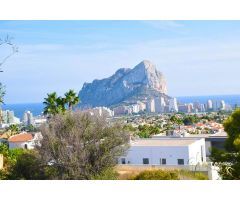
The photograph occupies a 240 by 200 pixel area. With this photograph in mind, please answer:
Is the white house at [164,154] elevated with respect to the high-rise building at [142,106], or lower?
lower

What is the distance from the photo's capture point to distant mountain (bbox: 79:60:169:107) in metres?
24.1

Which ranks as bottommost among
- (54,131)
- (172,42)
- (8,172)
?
(8,172)

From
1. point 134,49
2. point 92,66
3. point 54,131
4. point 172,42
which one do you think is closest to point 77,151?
point 54,131

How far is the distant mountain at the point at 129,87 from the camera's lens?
24097 mm

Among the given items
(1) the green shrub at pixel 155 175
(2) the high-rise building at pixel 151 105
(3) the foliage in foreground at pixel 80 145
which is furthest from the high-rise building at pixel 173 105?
(1) the green shrub at pixel 155 175

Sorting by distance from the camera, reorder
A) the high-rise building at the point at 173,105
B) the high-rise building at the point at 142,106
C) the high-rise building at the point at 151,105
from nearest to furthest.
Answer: the high-rise building at the point at 142,106, the high-rise building at the point at 151,105, the high-rise building at the point at 173,105

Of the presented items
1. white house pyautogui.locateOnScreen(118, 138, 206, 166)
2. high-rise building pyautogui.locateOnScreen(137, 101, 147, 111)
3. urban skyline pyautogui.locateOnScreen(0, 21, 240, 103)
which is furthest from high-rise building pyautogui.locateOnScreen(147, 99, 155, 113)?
white house pyautogui.locateOnScreen(118, 138, 206, 166)

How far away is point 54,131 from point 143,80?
20117 millimetres

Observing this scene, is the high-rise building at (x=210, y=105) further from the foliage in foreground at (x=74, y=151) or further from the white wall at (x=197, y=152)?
the foliage in foreground at (x=74, y=151)

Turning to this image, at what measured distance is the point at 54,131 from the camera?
6676 millimetres

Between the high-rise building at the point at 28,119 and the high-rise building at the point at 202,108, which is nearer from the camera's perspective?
the high-rise building at the point at 28,119

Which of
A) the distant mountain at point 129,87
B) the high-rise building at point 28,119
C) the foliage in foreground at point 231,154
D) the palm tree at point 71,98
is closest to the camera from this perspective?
the foliage in foreground at point 231,154

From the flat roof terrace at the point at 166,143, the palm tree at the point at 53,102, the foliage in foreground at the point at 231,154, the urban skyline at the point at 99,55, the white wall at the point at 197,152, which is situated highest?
the urban skyline at the point at 99,55
